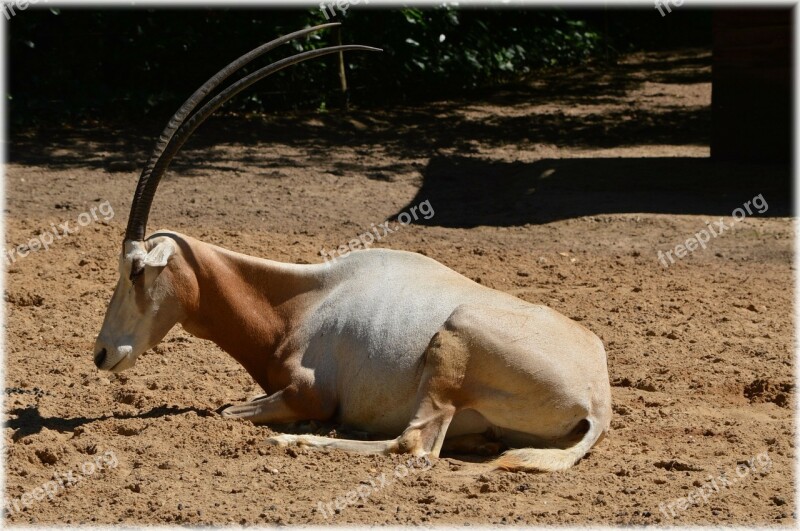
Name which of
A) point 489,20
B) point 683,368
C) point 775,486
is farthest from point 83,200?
point 489,20

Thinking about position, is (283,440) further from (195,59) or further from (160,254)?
(195,59)

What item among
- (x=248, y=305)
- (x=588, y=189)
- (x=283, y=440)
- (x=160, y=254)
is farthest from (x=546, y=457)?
(x=588, y=189)

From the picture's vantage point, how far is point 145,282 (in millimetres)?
5188

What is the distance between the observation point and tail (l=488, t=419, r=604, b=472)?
4.66m

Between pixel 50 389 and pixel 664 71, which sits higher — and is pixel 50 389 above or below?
below

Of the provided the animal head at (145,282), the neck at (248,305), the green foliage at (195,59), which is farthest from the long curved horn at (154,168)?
the green foliage at (195,59)

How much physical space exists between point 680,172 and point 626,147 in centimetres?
198

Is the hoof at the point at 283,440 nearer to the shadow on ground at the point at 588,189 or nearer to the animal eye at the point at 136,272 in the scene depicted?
the animal eye at the point at 136,272

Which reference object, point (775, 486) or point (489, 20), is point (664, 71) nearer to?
point (489, 20)

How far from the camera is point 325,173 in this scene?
11.9 m

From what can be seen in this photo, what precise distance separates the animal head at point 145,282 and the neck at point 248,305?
0.13 m

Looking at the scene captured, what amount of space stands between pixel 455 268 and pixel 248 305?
3.29 metres

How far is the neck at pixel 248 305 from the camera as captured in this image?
5.39 m

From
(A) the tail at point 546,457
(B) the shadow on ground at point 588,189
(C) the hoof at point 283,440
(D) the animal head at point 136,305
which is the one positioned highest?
(D) the animal head at point 136,305
